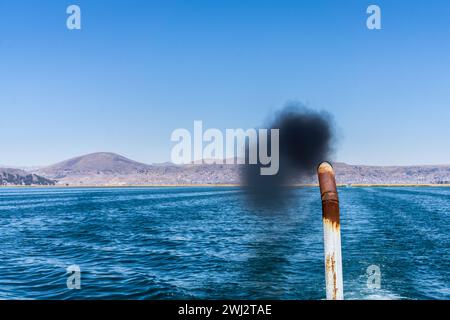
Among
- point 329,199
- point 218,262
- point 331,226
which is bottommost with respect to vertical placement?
point 218,262

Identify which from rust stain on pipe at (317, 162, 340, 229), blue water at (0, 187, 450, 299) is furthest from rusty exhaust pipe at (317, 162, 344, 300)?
blue water at (0, 187, 450, 299)

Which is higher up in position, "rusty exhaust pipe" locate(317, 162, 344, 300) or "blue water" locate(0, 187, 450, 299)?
"rusty exhaust pipe" locate(317, 162, 344, 300)

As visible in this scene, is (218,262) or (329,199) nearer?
(329,199)

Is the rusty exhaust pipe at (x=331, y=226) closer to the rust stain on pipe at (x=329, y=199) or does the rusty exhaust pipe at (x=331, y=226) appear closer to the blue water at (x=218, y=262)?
the rust stain on pipe at (x=329, y=199)

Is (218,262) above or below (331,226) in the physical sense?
below

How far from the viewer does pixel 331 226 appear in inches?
380

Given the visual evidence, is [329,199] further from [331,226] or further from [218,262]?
[218,262]

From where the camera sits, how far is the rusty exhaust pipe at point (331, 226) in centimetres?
958

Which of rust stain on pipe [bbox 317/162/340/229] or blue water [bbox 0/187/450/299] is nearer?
rust stain on pipe [bbox 317/162/340/229]

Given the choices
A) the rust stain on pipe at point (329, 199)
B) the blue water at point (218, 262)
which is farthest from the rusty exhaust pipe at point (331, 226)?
the blue water at point (218, 262)

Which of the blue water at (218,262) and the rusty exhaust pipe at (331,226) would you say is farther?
the blue water at (218,262)

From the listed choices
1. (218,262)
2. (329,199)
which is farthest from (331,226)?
(218,262)

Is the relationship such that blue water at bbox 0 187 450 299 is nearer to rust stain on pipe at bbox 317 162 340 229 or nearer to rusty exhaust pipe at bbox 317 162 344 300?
rusty exhaust pipe at bbox 317 162 344 300

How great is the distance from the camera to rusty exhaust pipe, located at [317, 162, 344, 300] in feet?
31.4
